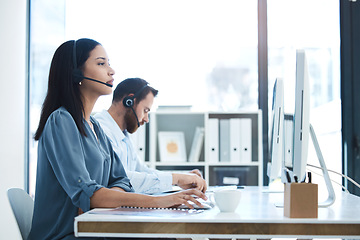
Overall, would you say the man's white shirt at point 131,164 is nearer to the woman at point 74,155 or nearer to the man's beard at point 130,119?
the man's beard at point 130,119

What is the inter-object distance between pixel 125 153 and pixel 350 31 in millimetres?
2397

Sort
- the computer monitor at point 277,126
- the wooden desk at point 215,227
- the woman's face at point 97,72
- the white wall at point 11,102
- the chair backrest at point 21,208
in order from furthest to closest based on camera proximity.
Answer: the white wall at point 11,102, the computer monitor at point 277,126, the woman's face at point 97,72, the chair backrest at point 21,208, the wooden desk at point 215,227

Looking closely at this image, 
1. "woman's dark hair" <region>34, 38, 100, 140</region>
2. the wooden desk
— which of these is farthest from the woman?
the wooden desk

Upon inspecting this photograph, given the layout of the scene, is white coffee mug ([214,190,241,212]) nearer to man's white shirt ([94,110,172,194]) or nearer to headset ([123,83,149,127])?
man's white shirt ([94,110,172,194])

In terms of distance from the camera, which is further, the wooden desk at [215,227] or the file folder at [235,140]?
the file folder at [235,140]

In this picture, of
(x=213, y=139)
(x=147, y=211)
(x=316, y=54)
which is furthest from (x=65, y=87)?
(x=316, y=54)

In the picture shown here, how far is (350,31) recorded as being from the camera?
3.71 meters

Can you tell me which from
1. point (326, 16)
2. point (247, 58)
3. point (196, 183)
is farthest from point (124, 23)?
point (196, 183)

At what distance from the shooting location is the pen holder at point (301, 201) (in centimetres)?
120

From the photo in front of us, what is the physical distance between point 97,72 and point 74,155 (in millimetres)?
393

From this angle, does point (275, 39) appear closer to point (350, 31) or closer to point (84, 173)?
point (350, 31)

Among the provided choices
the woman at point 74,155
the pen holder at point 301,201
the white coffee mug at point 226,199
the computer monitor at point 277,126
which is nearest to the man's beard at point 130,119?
the woman at point 74,155

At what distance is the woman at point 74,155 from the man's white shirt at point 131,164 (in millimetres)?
361

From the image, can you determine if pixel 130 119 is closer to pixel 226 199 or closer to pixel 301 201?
pixel 226 199
